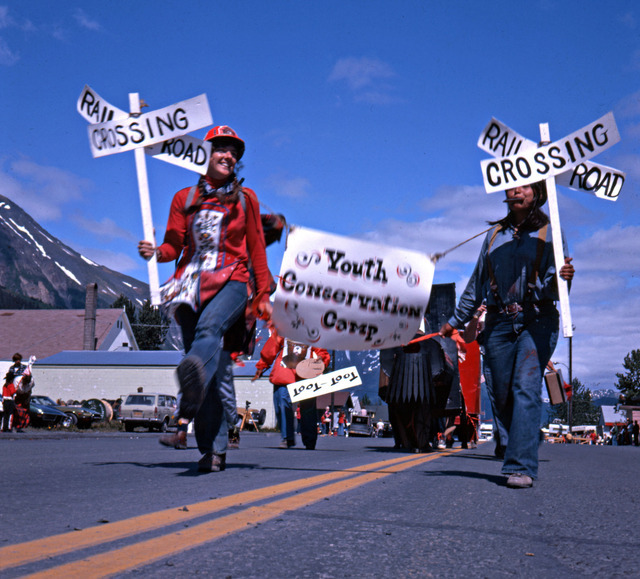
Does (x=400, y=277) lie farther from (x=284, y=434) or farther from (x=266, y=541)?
(x=284, y=434)

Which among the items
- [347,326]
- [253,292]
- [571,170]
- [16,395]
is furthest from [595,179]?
[16,395]

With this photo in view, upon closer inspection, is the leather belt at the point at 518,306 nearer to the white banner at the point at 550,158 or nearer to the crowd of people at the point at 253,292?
the crowd of people at the point at 253,292

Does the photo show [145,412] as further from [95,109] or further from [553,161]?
[553,161]

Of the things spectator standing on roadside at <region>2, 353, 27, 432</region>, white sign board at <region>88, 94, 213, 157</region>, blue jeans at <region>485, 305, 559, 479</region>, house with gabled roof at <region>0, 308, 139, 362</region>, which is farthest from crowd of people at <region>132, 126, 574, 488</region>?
house with gabled roof at <region>0, 308, 139, 362</region>

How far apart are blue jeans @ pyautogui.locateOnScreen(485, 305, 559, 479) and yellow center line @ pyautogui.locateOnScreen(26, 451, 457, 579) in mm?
1517

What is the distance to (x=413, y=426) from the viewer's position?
391 inches

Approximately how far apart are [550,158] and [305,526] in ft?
13.1

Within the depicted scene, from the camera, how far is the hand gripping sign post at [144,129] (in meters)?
6.18

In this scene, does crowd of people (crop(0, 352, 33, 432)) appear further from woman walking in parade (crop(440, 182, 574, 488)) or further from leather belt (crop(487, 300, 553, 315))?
leather belt (crop(487, 300, 553, 315))

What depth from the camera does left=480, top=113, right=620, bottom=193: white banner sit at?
19.1 feet

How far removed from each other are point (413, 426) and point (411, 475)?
4.27m

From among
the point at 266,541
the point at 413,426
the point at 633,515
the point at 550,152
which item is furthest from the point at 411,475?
the point at 413,426

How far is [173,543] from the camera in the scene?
2.52 meters

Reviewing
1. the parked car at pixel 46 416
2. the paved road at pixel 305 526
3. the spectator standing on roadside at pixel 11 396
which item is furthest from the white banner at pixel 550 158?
the parked car at pixel 46 416
